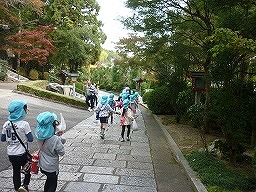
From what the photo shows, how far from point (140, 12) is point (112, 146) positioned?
4520 mm

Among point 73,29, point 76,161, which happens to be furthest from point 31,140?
point 73,29

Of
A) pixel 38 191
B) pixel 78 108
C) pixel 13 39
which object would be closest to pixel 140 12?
pixel 38 191

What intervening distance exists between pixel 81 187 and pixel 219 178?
2.67m

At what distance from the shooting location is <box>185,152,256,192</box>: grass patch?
491cm

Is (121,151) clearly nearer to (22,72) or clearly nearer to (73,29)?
(73,29)

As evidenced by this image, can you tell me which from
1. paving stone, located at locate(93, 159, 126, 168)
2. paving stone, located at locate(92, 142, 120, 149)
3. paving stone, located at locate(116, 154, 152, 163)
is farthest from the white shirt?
paving stone, located at locate(92, 142, 120, 149)

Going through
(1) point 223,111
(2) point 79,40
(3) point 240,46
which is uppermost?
(2) point 79,40

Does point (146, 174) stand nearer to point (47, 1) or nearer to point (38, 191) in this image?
point (38, 191)

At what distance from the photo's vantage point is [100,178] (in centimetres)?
530

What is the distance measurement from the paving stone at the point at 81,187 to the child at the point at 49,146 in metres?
0.94

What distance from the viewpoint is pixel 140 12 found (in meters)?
8.84

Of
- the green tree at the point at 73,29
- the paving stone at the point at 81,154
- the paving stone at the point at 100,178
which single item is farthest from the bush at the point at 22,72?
the paving stone at the point at 100,178

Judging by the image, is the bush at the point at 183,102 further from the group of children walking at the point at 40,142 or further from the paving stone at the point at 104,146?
the group of children walking at the point at 40,142

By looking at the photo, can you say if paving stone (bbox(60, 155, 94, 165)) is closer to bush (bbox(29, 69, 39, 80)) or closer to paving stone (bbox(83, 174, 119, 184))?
paving stone (bbox(83, 174, 119, 184))
